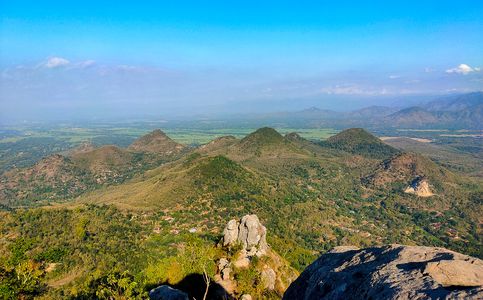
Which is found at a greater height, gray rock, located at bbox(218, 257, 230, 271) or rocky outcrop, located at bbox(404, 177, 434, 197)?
gray rock, located at bbox(218, 257, 230, 271)

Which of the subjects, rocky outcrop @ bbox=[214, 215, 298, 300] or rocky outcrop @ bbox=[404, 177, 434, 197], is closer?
rocky outcrop @ bbox=[214, 215, 298, 300]

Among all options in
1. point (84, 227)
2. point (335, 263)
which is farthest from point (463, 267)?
point (84, 227)

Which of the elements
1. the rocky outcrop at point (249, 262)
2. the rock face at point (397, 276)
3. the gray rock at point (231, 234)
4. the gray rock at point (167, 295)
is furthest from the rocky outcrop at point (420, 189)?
the rock face at point (397, 276)

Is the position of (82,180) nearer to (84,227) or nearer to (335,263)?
(84,227)

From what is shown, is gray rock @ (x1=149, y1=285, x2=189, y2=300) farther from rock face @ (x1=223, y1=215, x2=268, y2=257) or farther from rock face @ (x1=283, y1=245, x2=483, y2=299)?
rock face @ (x1=223, y1=215, x2=268, y2=257)

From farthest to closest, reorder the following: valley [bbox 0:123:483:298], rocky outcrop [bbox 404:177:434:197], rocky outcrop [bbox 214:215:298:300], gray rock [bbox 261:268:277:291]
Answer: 1. rocky outcrop [bbox 404:177:434:197]
2. valley [bbox 0:123:483:298]
3. gray rock [bbox 261:268:277:291]
4. rocky outcrop [bbox 214:215:298:300]

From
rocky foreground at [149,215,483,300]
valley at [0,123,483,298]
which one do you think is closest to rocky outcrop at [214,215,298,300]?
valley at [0,123,483,298]
